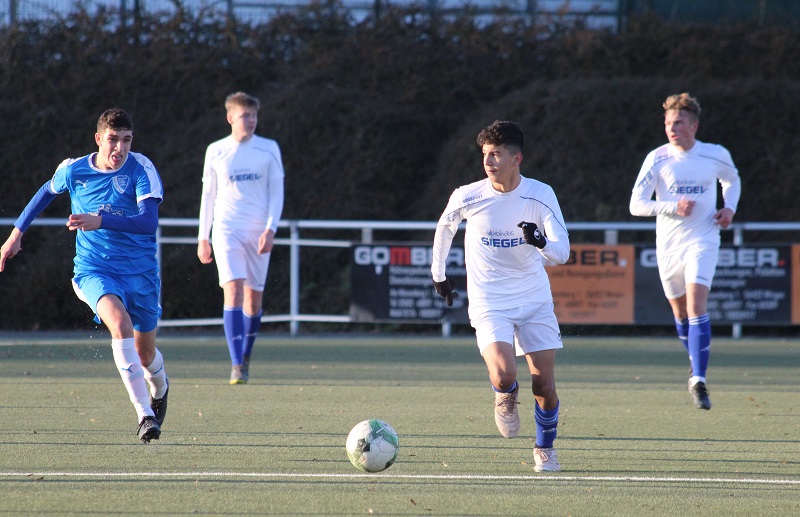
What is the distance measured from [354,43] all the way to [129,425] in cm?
1275

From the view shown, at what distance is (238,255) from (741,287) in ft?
24.2

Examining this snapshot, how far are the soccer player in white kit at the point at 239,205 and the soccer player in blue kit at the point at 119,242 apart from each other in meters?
2.56

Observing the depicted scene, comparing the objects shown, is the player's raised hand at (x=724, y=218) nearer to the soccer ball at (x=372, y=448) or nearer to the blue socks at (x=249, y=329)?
the blue socks at (x=249, y=329)

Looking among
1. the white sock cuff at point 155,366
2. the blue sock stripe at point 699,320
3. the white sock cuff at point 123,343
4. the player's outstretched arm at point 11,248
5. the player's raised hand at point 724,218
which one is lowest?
the white sock cuff at point 155,366

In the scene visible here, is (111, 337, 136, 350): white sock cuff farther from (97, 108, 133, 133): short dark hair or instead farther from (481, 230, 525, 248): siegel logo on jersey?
(481, 230, 525, 248): siegel logo on jersey

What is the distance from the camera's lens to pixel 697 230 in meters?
9.20

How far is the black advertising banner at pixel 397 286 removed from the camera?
48.0ft

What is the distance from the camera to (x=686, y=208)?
898 cm

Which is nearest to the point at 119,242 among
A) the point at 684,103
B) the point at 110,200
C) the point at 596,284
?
the point at 110,200

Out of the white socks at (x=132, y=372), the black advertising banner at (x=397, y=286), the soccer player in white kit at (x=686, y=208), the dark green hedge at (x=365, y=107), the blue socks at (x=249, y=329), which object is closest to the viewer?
the white socks at (x=132, y=372)

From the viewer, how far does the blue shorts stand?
6.90 meters

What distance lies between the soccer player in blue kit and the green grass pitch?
60 cm

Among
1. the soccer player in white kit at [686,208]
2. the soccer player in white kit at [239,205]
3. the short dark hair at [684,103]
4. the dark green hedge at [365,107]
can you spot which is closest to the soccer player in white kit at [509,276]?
the soccer player in white kit at [686,208]

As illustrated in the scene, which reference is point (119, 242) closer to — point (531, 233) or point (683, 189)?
point (531, 233)
